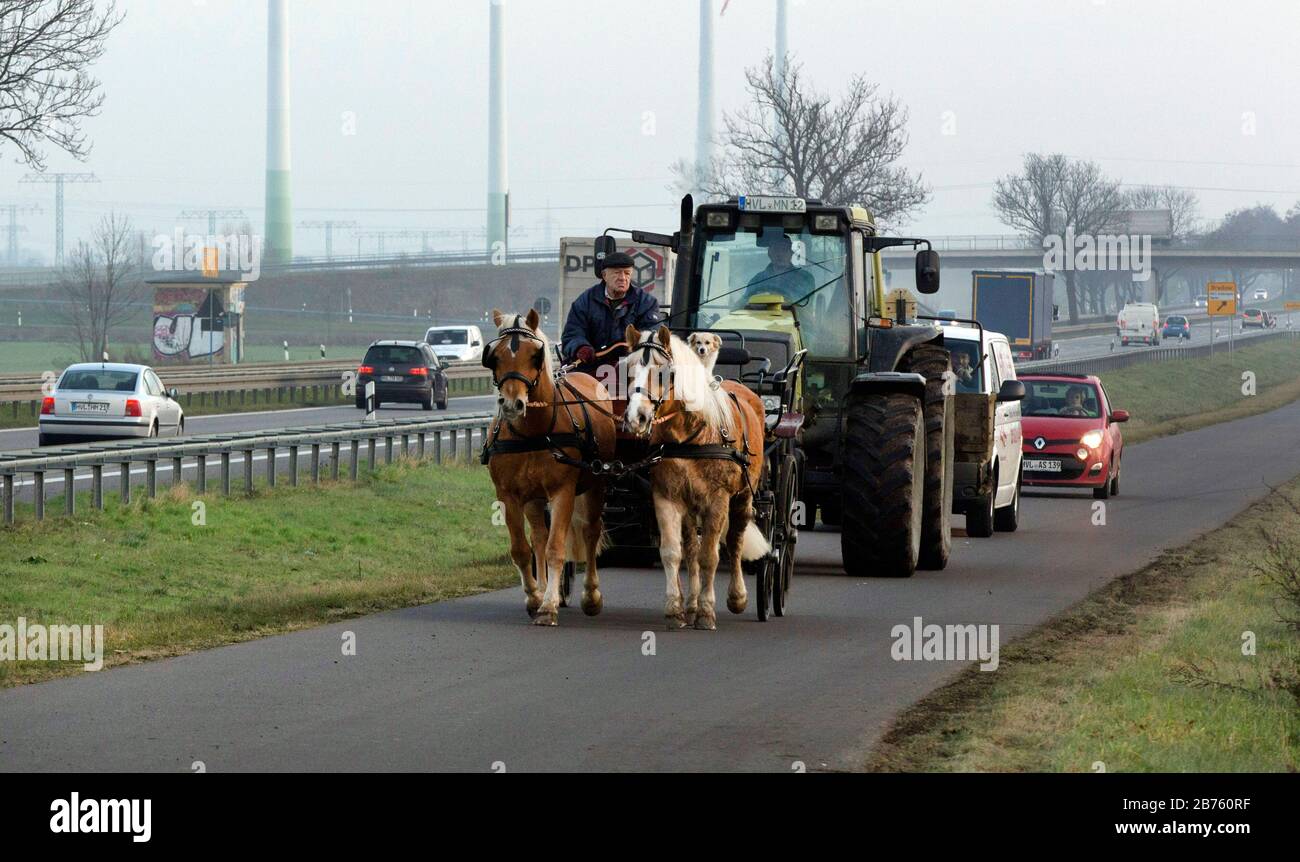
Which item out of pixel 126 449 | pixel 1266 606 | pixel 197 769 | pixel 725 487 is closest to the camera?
pixel 197 769

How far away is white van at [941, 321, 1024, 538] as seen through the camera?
69.6 ft

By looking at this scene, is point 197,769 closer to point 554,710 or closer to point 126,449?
point 554,710

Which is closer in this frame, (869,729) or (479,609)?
(869,729)

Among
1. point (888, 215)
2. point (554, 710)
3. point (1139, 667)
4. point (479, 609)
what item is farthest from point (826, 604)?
point (888, 215)

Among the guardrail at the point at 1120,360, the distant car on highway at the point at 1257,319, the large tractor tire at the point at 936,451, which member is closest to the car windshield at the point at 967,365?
the large tractor tire at the point at 936,451

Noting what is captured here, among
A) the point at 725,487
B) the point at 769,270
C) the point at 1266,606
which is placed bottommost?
the point at 1266,606

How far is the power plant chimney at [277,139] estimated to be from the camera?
97.1m

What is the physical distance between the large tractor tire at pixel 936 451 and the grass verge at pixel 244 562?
401 cm

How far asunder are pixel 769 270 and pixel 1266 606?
5.07 m

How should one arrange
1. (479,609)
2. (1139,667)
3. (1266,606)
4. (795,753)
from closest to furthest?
(795,753), (1139,667), (479,609), (1266,606)

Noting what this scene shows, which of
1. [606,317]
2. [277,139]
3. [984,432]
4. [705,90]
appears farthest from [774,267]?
[277,139]

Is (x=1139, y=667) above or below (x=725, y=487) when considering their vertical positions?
below

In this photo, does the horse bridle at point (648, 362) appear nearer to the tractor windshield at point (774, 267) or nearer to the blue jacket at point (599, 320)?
the blue jacket at point (599, 320)

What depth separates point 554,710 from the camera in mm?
10211
